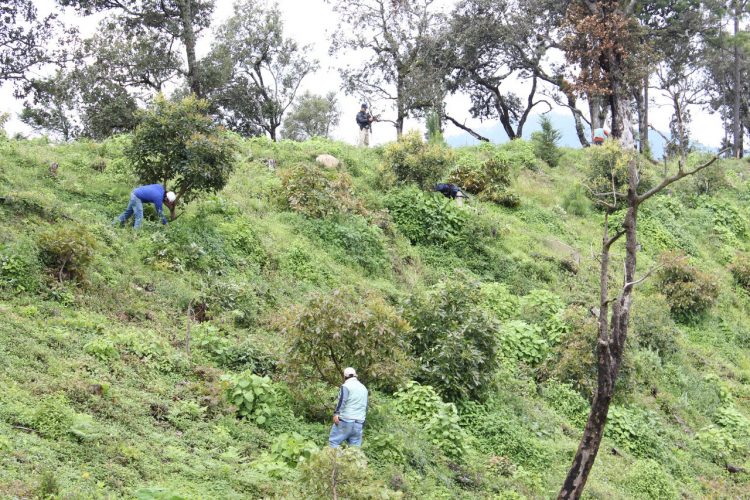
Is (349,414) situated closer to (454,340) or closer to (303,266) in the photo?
(454,340)

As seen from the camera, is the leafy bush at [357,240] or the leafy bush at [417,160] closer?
the leafy bush at [357,240]

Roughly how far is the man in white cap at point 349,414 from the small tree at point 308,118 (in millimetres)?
35576

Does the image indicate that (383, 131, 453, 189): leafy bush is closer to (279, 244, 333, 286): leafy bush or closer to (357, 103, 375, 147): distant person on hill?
(279, 244, 333, 286): leafy bush

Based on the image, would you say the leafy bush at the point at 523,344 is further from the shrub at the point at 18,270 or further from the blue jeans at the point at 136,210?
the shrub at the point at 18,270

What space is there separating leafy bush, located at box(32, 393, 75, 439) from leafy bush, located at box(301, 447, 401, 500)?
2919mm

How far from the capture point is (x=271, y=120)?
120 ft

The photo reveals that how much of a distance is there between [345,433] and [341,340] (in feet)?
4.28

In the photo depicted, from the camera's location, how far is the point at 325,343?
1049 centimetres

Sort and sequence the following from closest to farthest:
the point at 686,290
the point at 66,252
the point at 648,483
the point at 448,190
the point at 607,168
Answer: the point at 66,252 < the point at 648,483 < the point at 686,290 < the point at 448,190 < the point at 607,168

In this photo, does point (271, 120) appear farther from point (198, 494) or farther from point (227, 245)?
point (198, 494)

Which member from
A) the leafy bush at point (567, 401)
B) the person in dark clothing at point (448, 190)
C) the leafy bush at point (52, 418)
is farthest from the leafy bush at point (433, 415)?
the person in dark clothing at point (448, 190)

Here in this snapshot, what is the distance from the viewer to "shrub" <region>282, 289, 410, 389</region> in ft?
34.3

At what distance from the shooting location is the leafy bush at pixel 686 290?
1983 cm

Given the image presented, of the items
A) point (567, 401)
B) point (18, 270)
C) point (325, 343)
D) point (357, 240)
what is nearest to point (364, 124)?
point (357, 240)
